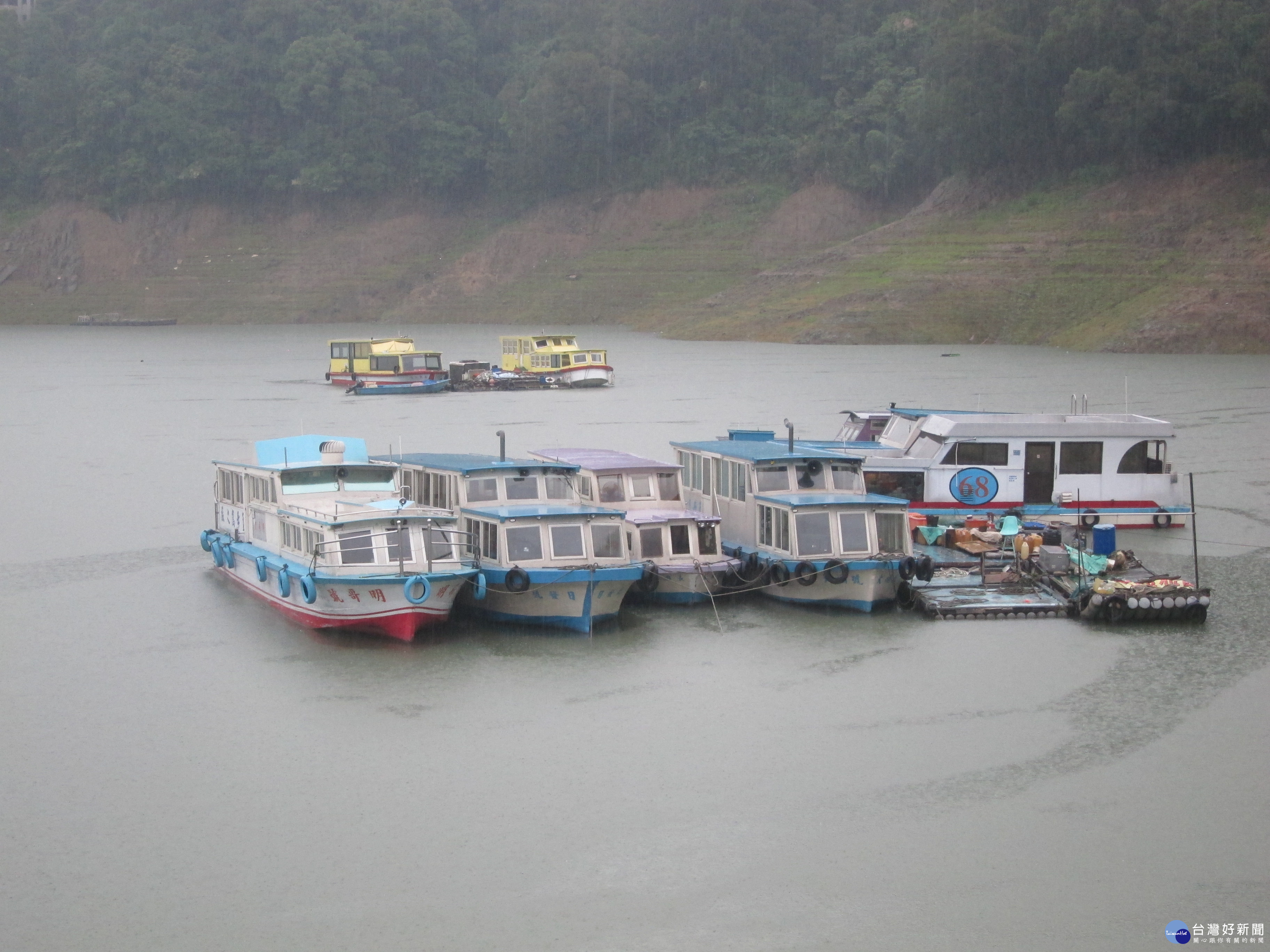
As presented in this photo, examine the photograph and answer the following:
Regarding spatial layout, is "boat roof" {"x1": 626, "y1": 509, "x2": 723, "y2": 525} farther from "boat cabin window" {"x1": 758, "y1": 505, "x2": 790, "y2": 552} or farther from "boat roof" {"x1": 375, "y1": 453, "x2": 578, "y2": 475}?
"boat roof" {"x1": 375, "y1": 453, "x2": 578, "y2": 475}

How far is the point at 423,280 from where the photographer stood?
163625 mm

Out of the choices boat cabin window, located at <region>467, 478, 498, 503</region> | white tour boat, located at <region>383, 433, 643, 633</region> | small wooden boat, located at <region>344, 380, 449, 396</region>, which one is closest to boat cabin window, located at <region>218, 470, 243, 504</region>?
boat cabin window, located at <region>467, 478, 498, 503</region>

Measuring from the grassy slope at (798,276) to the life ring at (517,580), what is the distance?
3013 inches

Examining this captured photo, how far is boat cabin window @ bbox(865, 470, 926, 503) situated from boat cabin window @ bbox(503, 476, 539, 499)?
34.1ft

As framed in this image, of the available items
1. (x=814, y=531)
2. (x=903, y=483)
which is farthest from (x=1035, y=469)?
(x=814, y=531)

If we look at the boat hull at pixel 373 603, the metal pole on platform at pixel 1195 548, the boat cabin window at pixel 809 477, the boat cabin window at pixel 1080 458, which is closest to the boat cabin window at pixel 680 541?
the boat cabin window at pixel 809 477

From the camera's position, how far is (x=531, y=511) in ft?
102

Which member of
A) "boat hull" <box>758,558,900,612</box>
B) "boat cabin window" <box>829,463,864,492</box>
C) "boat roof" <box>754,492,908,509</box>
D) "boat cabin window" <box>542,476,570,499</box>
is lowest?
"boat hull" <box>758,558,900,612</box>

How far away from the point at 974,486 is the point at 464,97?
474 ft

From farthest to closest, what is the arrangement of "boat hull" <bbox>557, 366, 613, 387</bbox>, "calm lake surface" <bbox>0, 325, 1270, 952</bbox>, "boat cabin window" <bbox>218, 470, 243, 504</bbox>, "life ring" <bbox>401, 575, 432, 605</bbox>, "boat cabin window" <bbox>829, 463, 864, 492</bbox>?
1. "boat hull" <bbox>557, 366, 613, 387</bbox>
2. "boat cabin window" <bbox>218, 470, 243, 504</bbox>
3. "boat cabin window" <bbox>829, 463, 864, 492</bbox>
4. "life ring" <bbox>401, 575, 432, 605</bbox>
5. "calm lake surface" <bbox>0, 325, 1270, 952</bbox>

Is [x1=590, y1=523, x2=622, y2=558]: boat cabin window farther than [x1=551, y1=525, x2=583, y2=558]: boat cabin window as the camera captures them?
Yes

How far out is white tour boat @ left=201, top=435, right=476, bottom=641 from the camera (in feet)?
98.1

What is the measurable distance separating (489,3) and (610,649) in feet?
538

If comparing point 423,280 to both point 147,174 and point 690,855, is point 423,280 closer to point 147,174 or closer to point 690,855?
point 147,174
